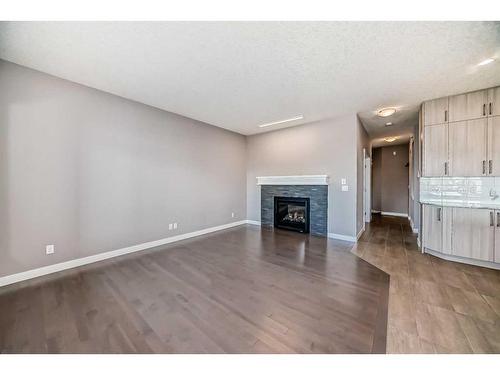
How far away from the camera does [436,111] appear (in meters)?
3.45

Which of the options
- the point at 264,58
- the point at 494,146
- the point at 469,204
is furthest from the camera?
the point at 469,204

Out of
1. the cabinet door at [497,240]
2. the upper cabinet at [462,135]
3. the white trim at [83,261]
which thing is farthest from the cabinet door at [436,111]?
the white trim at [83,261]

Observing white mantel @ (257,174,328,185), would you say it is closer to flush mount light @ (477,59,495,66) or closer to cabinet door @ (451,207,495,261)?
cabinet door @ (451,207,495,261)

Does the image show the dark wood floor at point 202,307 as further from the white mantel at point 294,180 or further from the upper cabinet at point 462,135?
the upper cabinet at point 462,135

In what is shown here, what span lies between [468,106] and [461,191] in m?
1.36

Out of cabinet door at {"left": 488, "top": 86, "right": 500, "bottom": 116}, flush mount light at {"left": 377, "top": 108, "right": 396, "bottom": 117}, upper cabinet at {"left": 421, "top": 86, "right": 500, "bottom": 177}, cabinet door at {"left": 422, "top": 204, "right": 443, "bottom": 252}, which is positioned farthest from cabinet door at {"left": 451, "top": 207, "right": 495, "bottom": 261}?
→ flush mount light at {"left": 377, "top": 108, "right": 396, "bottom": 117}

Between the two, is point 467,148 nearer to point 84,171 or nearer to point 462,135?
point 462,135

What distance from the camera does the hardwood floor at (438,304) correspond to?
1.53 m

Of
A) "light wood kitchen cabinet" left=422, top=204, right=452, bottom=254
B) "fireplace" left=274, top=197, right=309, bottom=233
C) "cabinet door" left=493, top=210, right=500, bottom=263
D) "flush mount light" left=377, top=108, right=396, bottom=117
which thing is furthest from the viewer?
"fireplace" left=274, top=197, right=309, bottom=233

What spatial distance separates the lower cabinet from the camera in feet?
9.56

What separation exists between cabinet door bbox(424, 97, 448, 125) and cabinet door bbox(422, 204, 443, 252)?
147cm

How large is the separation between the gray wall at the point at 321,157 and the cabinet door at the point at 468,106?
1476 millimetres

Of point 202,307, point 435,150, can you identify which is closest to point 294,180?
point 435,150
